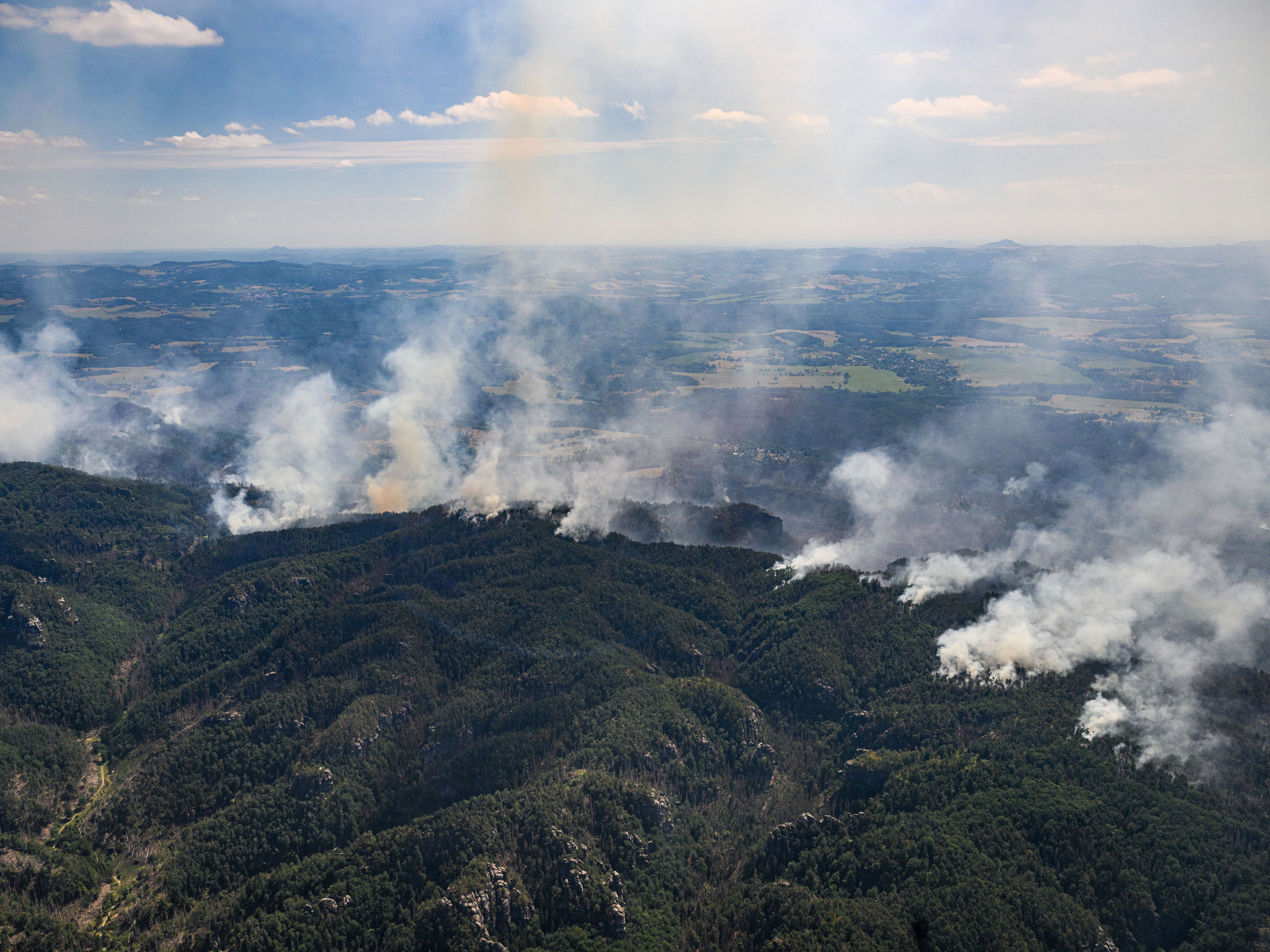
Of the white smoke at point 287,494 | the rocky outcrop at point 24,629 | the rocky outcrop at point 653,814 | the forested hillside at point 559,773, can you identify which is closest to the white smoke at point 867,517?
the forested hillside at point 559,773

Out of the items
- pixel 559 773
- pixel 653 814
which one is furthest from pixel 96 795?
pixel 653 814

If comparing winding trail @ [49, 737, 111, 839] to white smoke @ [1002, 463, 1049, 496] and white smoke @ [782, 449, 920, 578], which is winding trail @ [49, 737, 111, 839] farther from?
→ white smoke @ [1002, 463, 1049, 496]

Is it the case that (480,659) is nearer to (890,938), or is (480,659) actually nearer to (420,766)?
(420,766)

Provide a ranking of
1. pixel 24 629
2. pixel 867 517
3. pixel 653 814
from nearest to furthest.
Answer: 1. pixel 653 814
2. pixel 24 629
3. pixel 867 517

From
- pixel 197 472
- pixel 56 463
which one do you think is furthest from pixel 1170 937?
pixel 56 463

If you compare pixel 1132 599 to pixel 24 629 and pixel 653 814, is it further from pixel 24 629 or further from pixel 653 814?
pixel 24 629

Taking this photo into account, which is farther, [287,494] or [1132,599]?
[287,494]

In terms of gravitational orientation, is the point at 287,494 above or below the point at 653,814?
above
